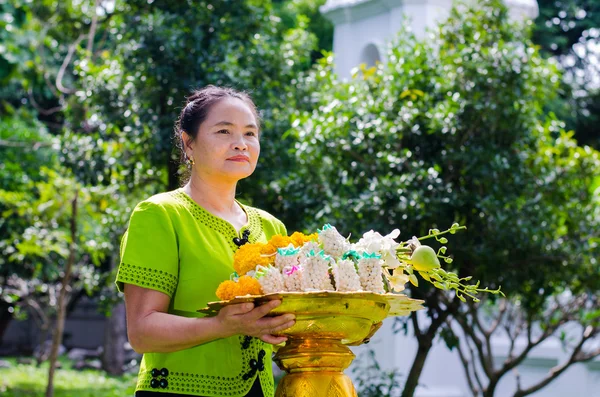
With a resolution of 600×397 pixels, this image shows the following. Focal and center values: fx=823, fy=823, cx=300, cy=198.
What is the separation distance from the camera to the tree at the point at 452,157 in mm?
5426

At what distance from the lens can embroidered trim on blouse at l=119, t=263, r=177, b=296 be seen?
207 centimetres

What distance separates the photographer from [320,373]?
7.14 ft

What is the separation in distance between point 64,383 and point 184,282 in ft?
38.9

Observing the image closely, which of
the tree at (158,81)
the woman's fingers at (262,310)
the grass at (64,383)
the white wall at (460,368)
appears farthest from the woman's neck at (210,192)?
the grass at (64,383)

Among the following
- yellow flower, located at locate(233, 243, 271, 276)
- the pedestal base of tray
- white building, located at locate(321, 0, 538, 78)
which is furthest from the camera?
white building, located at locate(321, 0, 538, 78)

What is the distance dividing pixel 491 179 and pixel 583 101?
887 cm

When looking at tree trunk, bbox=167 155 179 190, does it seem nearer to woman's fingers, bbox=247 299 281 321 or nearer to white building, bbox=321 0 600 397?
white building, bbox=321 0 600 397

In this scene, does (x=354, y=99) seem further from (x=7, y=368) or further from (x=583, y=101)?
(x=7, y=368)

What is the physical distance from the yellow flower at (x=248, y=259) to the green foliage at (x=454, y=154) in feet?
10.5

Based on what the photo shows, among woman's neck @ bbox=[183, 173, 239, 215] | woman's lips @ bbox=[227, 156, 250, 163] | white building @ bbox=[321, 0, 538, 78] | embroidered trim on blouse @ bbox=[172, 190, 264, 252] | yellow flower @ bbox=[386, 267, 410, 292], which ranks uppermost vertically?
white building @ bbox=[321, 0, 538, 78]

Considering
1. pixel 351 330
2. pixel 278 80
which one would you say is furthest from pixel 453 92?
pixel 351 330

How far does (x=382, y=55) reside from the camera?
836 centimetres

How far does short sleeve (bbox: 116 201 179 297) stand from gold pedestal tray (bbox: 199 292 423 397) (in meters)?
0.17

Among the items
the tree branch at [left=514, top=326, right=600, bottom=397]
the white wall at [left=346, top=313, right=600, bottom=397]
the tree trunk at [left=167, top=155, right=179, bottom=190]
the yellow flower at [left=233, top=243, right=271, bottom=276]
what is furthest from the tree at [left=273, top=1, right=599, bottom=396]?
the yellow flower at [left=233, top=243, right=271, bottom=276]
